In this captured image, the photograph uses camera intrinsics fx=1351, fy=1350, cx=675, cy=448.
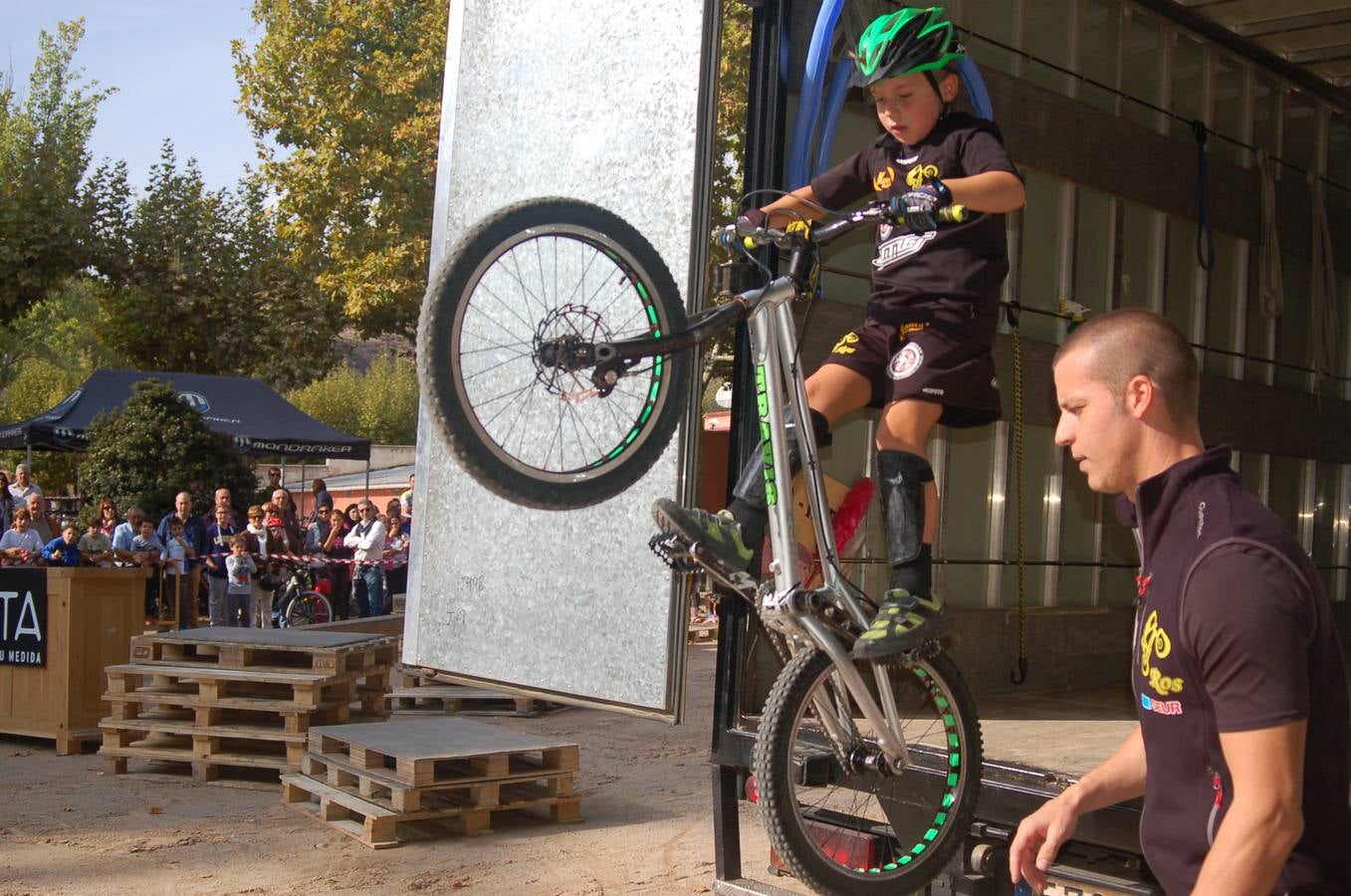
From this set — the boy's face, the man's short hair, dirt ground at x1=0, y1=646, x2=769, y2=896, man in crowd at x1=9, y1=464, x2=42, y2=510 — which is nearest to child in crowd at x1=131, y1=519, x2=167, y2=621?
man in crowd at x1=9, y1=464, x2=42, y2=510

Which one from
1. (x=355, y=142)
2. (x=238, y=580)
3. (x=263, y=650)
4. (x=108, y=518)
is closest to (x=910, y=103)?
(x=263, y=650)

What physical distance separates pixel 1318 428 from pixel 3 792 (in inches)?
420

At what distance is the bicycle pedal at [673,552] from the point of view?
12.6 ft

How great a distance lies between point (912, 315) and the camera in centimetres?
406

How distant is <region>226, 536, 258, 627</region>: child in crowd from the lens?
14.9 m

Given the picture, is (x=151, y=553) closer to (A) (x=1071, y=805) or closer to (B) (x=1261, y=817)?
(A) (x=1071, y=805)

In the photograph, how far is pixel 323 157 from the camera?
3039 centimetres

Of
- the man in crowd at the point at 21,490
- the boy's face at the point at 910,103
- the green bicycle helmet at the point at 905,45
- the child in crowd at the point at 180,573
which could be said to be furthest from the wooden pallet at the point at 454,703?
the green bicycle helmet at the point at 905,45

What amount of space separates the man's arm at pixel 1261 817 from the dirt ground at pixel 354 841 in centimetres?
254

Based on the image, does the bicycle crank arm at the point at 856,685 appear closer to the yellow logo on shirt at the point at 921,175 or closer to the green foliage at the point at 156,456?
the yellow logo on shirt at the point at 921,175

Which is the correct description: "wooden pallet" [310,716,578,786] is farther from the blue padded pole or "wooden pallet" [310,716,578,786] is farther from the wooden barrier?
the blue padded pole

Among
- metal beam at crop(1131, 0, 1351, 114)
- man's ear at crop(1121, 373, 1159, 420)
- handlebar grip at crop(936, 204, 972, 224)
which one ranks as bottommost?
man's ear at crop(1121, 373, 1159, 420)

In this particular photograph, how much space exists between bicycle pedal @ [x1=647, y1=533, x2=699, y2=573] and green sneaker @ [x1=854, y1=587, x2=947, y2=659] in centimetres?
53

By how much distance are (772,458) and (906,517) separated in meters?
0.44
